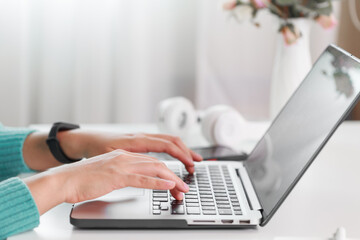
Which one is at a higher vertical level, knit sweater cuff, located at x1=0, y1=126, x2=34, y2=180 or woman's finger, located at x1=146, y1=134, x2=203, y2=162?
woman's finger, located at x1=146, y1=134, x2=203, y2=162

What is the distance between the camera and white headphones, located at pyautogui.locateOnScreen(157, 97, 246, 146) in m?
1.22

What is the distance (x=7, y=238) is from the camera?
687 millimetres

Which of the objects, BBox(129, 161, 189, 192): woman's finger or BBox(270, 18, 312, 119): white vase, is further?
BBox(270, 18, 312, 119): white vase

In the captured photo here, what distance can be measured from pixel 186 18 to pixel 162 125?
101cm

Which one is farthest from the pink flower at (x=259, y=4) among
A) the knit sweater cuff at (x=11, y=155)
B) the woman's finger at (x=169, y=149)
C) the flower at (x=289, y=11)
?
the knit sweater cuff at (x=11, y=155)

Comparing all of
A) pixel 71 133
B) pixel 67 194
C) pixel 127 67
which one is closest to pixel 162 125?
pixel 71 133

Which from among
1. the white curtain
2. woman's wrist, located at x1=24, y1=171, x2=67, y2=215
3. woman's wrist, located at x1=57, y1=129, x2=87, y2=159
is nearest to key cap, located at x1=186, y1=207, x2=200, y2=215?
woman's wrist, located at x1=24, y1=171, x2=67, y2=215

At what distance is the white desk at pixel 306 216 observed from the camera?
70 cm

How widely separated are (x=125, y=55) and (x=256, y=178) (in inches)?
54.3

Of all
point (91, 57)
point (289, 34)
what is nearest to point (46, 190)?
point (289, 34)

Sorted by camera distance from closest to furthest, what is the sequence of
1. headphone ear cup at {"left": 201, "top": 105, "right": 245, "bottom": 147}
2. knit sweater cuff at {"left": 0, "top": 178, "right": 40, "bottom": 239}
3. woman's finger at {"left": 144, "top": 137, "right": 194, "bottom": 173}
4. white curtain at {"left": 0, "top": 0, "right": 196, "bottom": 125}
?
knit sweater cuff at {"left": 0, "top": 178, "right": 40, "bottom": 239}, woman's finger at {"left": 144, "top": 137, "right": 194, "bottom": 173}, headphone ear cup at {"left": 201, "top": 105, "right": 245, "bottom": 147}, white curtain at {"left": 0, "top": 0, "right": 196, "bottom": 125}

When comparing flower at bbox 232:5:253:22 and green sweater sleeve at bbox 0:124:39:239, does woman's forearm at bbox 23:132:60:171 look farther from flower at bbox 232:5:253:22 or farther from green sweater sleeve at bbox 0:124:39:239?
flower at bbox 232:5:253:22

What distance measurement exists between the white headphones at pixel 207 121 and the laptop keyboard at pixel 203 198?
0.29 meters

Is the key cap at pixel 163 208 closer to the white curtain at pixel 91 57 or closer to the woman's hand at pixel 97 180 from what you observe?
the woman's hand at pixel 97 180
